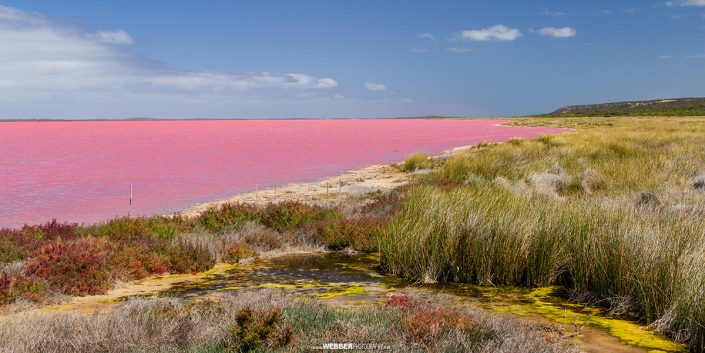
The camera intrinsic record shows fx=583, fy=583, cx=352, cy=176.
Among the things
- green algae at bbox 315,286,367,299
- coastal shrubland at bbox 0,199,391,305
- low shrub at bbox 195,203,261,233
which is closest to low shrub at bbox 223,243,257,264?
coastal shrubland at bbox 0,199,391,305

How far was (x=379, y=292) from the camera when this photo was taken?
737 centimetres

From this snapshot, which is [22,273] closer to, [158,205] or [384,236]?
[384,236]

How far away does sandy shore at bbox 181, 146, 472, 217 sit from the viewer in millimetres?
16219

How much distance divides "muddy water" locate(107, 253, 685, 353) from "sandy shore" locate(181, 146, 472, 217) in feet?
17.1

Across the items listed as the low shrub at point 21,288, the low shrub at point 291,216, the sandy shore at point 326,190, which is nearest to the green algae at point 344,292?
the low shrub at point 21,288

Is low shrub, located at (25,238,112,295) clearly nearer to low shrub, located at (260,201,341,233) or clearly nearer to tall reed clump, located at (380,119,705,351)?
low shrub, located at (260,201,341,233)

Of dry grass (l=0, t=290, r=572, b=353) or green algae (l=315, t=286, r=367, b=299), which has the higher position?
dry grass (l=0, t=290, r=572, b=353)

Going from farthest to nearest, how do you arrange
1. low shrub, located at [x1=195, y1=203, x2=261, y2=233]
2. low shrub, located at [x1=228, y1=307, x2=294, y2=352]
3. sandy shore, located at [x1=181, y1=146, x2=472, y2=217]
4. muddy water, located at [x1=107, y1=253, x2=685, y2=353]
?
sandy shore, located at [x1=181, y1=146, x2=472, y2=217], low shrub, located at [x1=195, y1=203, x2=261, y2=233], muddy water, located at [x1=107, y1=253, x2=685, y2=353], low shrub, located at [x1=228, y1=307, x2=294, y2=352]

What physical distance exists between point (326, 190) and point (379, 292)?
11473 millimetres

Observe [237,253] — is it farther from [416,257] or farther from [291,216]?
[416,257]

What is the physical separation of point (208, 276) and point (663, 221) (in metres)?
6.21

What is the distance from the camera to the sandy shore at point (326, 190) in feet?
53.2

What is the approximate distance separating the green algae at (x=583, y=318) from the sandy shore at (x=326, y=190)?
7623mm

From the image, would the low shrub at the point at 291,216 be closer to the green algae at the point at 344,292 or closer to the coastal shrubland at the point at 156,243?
the coastal shrubland at the point at 156,243
